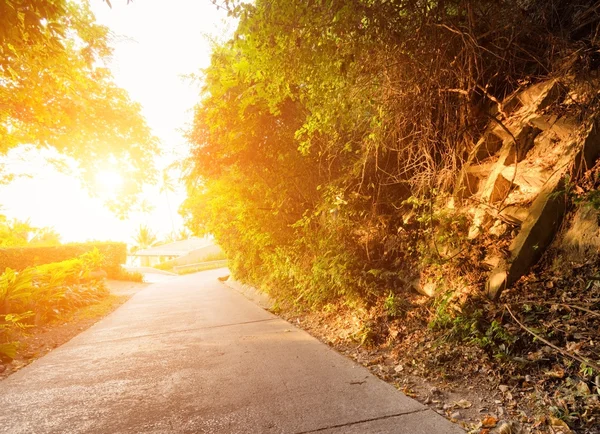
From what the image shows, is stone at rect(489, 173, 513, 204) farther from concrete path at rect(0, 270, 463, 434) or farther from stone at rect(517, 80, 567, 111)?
concrete path at rect(0, 270, 463, 434)

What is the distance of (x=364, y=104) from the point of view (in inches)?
219

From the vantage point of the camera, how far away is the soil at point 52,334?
5.29 metres

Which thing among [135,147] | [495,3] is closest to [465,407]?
[495,3]

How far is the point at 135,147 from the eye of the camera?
11.9 metres

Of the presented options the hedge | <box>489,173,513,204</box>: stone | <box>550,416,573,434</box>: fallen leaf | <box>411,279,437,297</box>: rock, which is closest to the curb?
<box>411,279,437,297</box>: rock

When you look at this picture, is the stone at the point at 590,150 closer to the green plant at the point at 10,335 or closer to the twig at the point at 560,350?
the twig at the point at 560,350

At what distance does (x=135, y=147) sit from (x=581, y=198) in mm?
11754

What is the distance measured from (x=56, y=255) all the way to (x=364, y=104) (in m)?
19.7

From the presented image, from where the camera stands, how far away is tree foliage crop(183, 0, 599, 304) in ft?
14.2

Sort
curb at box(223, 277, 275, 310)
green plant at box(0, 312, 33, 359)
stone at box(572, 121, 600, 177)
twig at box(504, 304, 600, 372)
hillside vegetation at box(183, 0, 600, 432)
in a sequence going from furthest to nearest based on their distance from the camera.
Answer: curb at box(223, 277, 275, 310), green plant at box(0, 312, 33, 359), stone at box(572, 121, 600, 177), hillside vegetation at box(183, 0, 600, 432), twig at box(504, 304, 600, 372)

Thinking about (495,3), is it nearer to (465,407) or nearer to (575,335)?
(575,335)

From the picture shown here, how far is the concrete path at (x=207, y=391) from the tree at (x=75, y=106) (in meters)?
4.20

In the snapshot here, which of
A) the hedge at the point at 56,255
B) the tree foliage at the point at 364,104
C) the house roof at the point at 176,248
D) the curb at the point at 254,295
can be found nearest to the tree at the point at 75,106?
the tree foliage at the point at 364,104

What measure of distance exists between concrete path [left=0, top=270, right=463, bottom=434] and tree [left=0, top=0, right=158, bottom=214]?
4.20 m
